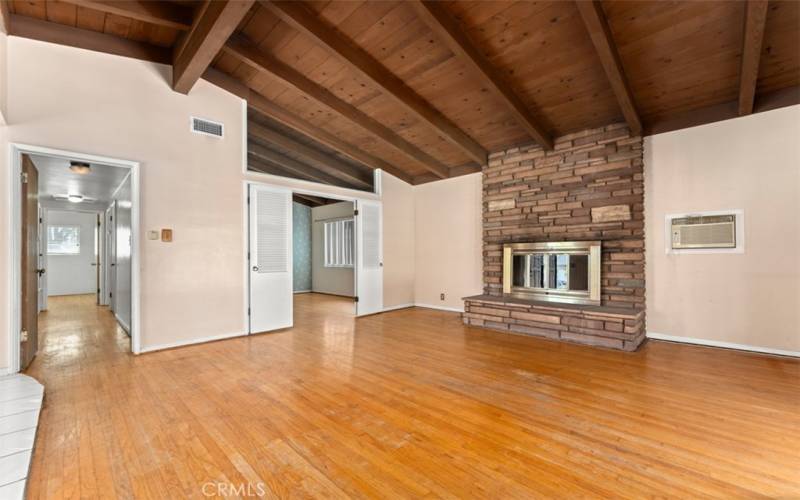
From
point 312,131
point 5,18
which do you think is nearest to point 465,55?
A: point 312,131

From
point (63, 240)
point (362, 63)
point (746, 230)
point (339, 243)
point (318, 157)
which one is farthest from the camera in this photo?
point (339, 243)

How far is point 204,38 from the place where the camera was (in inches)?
124

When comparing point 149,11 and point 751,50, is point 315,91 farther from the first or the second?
point 751,50

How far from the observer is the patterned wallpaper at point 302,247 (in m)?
9.66

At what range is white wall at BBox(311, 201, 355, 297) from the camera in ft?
29.1

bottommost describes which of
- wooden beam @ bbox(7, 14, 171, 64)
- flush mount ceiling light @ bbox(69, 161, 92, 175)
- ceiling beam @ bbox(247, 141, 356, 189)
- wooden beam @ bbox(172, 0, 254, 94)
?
flush mount ceiling light @ bbox(69, 161, 92, 175)

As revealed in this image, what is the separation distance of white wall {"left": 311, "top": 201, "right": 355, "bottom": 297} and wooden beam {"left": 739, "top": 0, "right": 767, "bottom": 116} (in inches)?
277

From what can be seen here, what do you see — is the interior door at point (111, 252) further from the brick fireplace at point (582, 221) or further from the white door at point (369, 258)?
the brick fireplace at point (582, 221)

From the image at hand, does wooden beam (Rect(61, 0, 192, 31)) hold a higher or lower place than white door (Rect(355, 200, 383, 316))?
higher

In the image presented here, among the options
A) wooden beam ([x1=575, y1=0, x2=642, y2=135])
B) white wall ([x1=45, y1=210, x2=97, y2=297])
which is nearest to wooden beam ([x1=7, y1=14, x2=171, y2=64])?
wooden beam ([x1=575, y1=0, x2=642, y2=135])

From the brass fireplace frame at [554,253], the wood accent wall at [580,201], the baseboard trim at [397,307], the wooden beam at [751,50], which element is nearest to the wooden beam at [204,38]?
the wooden beam at [751,50]

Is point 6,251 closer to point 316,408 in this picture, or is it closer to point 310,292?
point 316,408

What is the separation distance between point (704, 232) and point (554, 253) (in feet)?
5.49

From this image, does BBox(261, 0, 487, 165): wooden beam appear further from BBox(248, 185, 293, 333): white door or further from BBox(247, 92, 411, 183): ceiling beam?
BBox(248, 185, 293, 333): white door
